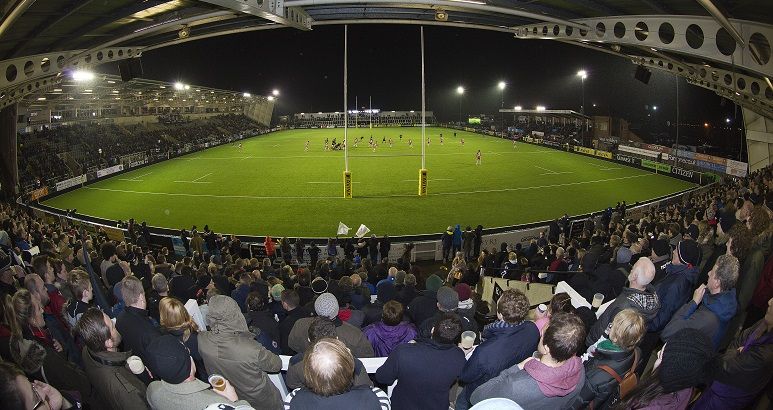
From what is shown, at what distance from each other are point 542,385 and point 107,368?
10.5 ft

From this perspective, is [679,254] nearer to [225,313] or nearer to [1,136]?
[225,313]

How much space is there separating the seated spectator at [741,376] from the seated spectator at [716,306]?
1.95ft

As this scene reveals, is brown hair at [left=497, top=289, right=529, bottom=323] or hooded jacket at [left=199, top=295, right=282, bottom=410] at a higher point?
brown hair at [left=497, top=289, right=529, bottom=323]

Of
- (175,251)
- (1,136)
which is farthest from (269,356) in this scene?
(1,136)

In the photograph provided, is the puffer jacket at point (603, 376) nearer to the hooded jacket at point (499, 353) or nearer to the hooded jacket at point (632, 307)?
the hooded jacket at point (499, 353)

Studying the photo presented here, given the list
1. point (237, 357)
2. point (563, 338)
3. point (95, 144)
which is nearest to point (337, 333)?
point (237, 357)

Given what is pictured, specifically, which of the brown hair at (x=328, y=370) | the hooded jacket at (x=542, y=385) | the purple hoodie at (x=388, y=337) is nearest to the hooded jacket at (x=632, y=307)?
the hooded jacket at (x=542, y=385)

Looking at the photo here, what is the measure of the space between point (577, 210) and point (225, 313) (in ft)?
72.0

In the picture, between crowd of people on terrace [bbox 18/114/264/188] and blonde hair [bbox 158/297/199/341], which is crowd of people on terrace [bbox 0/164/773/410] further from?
crowd of people on terrace [bbox 18/114/264/188]

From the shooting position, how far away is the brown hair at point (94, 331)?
11.2ft

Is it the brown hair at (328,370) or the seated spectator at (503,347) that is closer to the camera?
the brown hair at (328,370)

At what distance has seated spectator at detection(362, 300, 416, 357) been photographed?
177 inches

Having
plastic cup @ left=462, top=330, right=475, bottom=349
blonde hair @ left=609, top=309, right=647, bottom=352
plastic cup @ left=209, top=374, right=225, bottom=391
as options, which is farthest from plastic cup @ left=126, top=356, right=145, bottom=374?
blonde hair @ left=609, top=309, right=647, bottom=352

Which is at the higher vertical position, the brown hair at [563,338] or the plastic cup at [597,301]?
the brown hair at [563,338]
